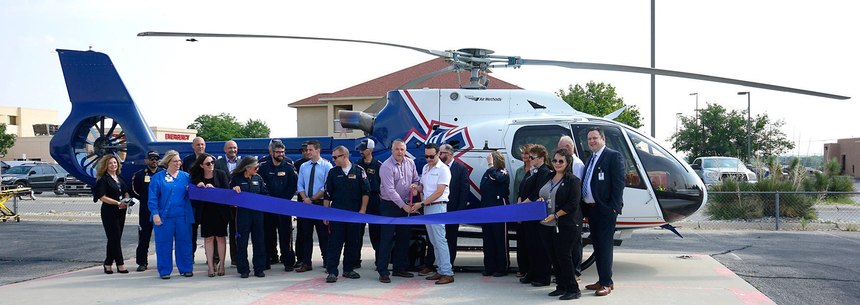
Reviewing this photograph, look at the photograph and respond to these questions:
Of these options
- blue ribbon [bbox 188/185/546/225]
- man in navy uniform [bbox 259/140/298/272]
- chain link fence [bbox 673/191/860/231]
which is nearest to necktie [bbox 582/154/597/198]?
blue ribbon [bbox 188/185/546/225]

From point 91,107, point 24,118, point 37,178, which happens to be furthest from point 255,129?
point 91,107

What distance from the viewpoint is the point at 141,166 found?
1230cm

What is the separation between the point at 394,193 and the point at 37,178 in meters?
27.6

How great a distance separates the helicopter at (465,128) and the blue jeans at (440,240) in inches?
43.8

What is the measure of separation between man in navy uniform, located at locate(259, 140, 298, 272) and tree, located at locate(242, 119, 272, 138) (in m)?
85.4

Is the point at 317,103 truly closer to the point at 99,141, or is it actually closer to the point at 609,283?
the point at 99,141

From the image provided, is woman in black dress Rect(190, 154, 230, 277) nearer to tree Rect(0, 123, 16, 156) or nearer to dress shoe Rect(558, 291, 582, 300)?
dress shoe Rect(558, 291, 582, 300)

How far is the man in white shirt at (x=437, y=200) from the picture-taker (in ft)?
27.5

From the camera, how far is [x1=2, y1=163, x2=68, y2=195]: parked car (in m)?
30.5

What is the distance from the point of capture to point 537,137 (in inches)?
367

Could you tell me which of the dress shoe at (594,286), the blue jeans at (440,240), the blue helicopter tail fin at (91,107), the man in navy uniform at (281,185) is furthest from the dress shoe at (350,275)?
the blue helicopter tail fin at (91,107)

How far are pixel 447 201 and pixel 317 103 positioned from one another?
31.8 m

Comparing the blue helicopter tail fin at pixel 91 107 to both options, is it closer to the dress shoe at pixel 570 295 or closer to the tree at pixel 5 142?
the dress shoe at pixel 570 295

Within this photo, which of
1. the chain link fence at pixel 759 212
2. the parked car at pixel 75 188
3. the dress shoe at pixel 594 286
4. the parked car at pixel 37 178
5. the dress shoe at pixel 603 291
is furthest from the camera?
the parked car at pixel 37 178
